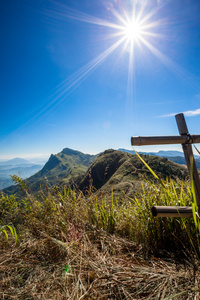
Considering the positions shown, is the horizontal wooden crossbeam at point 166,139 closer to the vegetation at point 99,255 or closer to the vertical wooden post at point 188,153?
the vertical wooden post at point 188,153

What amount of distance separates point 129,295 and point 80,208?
1939 mm

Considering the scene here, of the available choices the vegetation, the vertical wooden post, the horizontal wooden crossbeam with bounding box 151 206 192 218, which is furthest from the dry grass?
the vertical wooden post

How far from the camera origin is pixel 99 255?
6.40 feet

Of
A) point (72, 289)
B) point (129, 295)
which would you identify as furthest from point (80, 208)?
point (129, 295)

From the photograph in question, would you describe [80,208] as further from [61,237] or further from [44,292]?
[44,292]

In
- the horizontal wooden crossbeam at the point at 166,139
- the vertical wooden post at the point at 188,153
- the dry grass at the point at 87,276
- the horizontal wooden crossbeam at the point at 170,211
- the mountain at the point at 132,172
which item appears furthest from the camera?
the mountain at the point at 132,172

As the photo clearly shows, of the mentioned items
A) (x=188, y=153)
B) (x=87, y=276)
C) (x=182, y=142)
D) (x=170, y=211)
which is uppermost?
(x=182, y=142)

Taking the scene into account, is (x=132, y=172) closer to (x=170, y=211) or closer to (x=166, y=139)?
(x=166, y=139)

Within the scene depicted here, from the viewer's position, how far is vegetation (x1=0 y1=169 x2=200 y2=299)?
1.44 meters

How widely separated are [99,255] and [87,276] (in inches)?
13.4

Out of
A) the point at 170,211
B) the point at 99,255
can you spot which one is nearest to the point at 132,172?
the point at 170,211

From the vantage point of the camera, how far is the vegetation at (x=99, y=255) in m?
1.44

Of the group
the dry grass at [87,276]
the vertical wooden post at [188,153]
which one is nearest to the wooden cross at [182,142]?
the vertical wooden post at [188,153]

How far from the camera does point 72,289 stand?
4.80 ft
